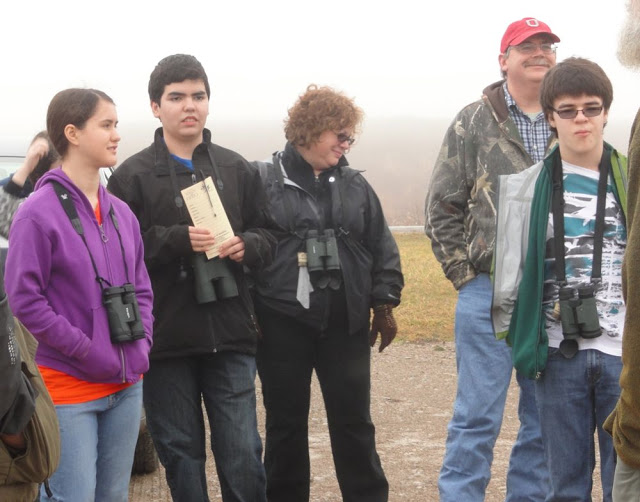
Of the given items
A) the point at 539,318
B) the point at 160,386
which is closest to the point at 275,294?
the point at 160,386

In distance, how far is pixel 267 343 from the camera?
5047 millimetres

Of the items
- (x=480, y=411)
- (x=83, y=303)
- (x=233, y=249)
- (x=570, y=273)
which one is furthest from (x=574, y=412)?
(x=83, y=303)

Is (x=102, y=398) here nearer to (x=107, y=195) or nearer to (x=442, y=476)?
(x=107, y=195)

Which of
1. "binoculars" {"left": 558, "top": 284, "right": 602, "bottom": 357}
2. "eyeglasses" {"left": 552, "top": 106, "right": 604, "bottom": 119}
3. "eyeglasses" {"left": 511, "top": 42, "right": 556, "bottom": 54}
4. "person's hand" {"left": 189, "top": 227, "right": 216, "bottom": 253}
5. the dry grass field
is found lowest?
the dry grass field

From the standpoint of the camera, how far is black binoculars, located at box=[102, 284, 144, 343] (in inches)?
153

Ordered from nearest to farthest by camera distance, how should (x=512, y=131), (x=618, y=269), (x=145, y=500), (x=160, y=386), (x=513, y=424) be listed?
1. (x=618, y=269)
2. (x=160, y=386)
3. (x=512, y=131)
4. (x=145, y=500)
5. (x=513, y=424)

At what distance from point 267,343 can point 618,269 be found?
5.71ft

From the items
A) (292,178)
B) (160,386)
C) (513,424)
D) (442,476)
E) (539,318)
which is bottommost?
(513,424)

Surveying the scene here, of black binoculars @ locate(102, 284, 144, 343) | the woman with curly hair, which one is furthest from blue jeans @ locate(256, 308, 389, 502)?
black binoculars @ locate(102, 284, 144, 343)

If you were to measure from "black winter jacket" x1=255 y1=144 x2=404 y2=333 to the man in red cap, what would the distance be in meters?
0.28

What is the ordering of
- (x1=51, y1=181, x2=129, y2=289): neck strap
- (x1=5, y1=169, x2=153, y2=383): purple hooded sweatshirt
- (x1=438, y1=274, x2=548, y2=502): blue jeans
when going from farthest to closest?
(x1=438, y1=274, x2=548, y2=502): blue jeans < (x1=51, y1=181, x2=129, y2=289): neck strap < (x1=5, y1=169, x2=153, y2=383): purple hooded sweatshirt

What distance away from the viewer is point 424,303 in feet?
39.6

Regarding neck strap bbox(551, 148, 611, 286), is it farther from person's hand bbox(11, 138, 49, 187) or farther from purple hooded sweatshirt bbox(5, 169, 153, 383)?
person's hand bbox(11, 138, 49, 187)

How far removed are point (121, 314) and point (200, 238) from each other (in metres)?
0.63
